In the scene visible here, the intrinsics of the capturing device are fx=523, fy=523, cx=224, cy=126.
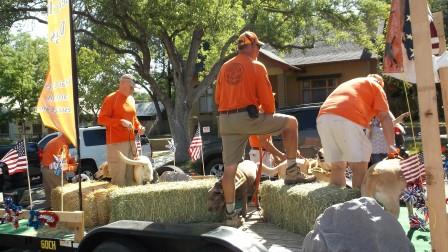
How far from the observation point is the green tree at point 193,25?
595 inches

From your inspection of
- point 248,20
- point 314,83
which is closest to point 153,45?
point 248,20

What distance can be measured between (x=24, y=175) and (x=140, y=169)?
4.15 metres

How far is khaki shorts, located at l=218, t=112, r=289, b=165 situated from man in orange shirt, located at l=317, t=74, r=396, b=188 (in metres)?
0.46

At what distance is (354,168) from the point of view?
4.35 metres

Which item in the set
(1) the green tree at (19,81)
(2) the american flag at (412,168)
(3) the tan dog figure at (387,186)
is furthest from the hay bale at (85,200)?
(1) the green tree at (19,81)

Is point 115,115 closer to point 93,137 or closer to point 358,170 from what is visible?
point 358,170

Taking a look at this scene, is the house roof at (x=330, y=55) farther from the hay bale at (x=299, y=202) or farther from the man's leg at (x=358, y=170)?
the hay bale at (x=299, y=202)

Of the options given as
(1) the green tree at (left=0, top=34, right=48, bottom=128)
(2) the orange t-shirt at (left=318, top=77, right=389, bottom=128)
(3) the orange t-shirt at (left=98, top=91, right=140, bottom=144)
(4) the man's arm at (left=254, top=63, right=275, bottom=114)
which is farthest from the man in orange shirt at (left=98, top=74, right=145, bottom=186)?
(1) the green tree at (left=0, top=34, right=48, bottom=128)

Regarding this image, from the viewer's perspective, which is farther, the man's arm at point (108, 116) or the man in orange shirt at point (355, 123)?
the man's arm at point (108, 116)

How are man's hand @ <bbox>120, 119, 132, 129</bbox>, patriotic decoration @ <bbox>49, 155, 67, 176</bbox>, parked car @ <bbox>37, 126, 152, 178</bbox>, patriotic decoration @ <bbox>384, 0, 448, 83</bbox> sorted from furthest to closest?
parked car @ <bbox>37, 126, 152, 178</bbox>
man's hand @ <bbox>120, 119, 132, 129</bbox>
patriotic decoration @ <bbox>49, 155, 67, 176</bbox>
patriotic decoration @ <bbox>384, 0, 448, 83</bbox>

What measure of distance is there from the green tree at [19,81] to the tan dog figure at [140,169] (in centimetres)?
2688

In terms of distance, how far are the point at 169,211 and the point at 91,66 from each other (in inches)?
617

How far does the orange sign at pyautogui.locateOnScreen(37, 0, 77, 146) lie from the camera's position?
443 cm

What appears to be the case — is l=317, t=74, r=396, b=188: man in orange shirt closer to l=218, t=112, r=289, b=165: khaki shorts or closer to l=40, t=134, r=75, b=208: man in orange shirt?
l=218, t=112, r=289, b=165: khaki shorts
